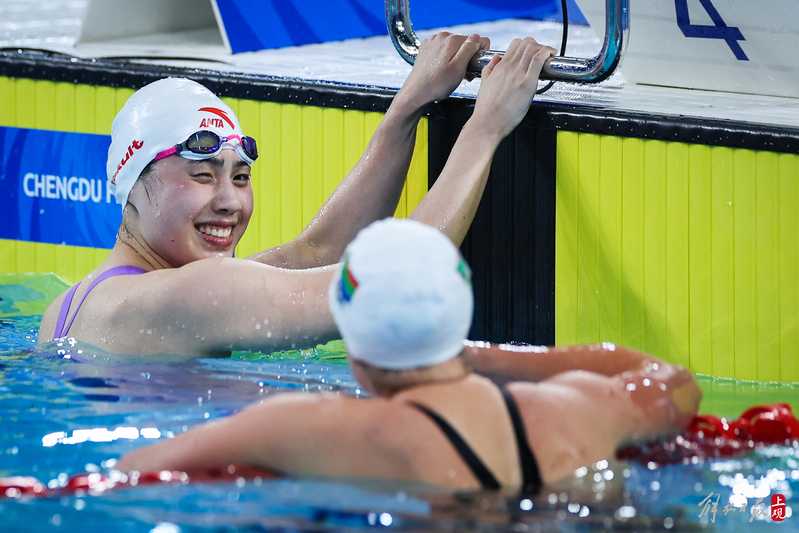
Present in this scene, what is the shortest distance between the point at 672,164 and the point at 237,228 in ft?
4.06

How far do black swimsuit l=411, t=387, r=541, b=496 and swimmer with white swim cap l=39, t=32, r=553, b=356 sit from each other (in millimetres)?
1109

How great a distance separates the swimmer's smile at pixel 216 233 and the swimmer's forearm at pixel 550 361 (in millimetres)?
1147

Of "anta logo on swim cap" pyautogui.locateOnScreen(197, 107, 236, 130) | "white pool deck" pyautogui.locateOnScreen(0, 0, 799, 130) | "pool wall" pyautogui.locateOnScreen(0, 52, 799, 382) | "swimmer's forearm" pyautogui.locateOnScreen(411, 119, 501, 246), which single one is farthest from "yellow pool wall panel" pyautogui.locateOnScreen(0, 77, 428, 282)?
"anta logo on swim cap" pyautogui.locateOnScreen(197, 107, 236, 130)

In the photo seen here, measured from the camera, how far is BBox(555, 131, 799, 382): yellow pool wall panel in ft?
13.6

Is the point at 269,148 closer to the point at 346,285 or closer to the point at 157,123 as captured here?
the point at 157,123

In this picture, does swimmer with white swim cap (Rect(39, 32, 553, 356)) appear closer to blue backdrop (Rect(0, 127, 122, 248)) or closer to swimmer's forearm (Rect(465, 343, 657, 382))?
swimmer's forearm (Rect(465, 343, 657, 382))

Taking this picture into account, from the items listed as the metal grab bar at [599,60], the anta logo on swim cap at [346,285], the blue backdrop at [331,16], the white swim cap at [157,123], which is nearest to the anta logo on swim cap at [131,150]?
the white swim cap at [157,123]

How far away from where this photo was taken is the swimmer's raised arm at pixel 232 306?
381cm

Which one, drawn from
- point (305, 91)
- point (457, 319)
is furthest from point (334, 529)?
point (305, 91)

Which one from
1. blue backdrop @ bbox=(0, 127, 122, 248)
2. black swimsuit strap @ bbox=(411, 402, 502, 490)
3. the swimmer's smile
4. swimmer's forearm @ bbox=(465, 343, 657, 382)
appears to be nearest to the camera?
black swimsuit strap @ bbox=(411, 402, 502, 490)

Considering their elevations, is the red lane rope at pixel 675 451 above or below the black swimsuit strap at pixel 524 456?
below

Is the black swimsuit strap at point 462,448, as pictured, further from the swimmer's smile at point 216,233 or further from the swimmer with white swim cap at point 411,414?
the swimmer's smile at point 216,233

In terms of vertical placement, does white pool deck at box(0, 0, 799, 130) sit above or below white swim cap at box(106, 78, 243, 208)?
below

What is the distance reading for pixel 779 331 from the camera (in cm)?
416
